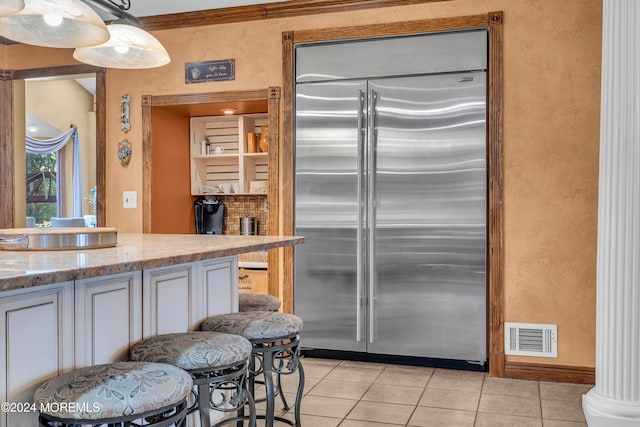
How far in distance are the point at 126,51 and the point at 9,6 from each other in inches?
35.1

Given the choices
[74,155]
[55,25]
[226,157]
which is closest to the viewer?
[55,25]

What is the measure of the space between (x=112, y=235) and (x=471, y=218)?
241cm

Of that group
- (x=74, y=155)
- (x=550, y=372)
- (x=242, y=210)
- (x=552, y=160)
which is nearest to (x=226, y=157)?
(x=242, y=210)

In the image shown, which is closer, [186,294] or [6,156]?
[186,294]

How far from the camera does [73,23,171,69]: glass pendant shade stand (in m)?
2.69

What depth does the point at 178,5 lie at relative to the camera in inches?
170

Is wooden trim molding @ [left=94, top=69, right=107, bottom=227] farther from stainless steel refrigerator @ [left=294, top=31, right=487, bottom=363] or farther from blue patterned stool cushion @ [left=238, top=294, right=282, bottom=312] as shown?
blue patterned stool cushion @ [left=238, top=294, right=282, bottom=312]

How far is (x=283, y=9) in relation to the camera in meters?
4.23

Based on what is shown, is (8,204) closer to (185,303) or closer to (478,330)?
(185,303)

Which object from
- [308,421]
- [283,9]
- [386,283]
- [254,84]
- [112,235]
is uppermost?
[283,9]

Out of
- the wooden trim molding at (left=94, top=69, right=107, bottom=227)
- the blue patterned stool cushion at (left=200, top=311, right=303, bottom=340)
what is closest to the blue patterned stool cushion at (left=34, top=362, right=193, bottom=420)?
the blue patterned stool cushion at (left=200, top=311, right=303, bottom=340)

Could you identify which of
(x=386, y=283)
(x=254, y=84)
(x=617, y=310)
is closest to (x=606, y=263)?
(x=617, y=310)

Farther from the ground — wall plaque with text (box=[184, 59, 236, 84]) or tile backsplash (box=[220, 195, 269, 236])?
wall plaque with text (box=[184, 59, 236, 84])

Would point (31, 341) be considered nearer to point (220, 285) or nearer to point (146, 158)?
point (220, 285)
